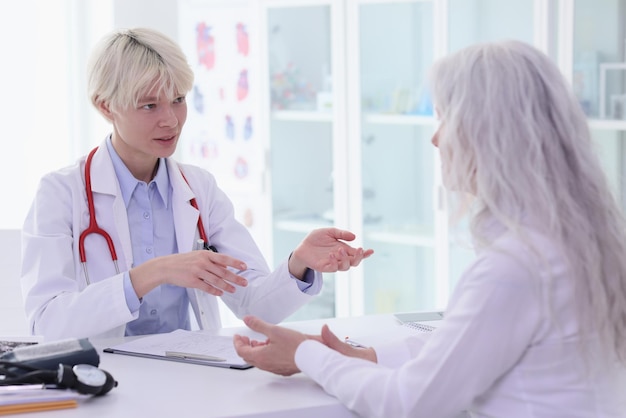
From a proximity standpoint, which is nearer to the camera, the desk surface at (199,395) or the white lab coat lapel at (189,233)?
the desk surface at (199,395)

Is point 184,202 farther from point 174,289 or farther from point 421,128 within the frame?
point 421,128

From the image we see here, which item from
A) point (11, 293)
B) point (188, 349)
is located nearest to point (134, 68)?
point (188, 349)

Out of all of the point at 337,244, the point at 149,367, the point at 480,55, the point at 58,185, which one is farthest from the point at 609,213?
the point at 58,185

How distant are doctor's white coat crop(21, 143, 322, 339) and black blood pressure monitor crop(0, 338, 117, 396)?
13.0 inches

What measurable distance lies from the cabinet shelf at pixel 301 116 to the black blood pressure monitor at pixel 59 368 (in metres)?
2.70

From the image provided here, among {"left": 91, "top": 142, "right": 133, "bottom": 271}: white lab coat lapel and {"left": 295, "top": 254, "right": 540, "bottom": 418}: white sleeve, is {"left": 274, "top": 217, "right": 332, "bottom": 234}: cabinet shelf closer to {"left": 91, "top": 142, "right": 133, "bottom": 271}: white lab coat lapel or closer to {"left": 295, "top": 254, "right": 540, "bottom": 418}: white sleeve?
{"left": 91, "top": 142, "right": 133, "bottom": 271}: white lab coat lapel

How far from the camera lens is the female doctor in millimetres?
1886

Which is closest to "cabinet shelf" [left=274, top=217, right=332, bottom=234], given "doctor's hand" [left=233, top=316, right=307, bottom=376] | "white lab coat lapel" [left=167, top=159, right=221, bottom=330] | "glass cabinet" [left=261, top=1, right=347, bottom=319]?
"glass cabinet" [left=261, top=1, right=347, bottom=319]

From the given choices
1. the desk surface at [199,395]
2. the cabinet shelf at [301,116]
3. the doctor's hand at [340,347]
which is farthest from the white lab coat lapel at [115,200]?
the cabinet shelf at [301,116]

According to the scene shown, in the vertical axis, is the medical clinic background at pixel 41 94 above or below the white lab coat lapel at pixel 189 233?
above

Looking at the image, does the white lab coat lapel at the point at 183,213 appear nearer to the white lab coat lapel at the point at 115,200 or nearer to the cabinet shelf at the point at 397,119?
the white lab coat lapel at the point at 115,200

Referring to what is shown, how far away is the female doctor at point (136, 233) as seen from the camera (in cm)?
189

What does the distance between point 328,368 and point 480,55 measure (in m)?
0.58

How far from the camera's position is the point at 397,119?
12.6ft
